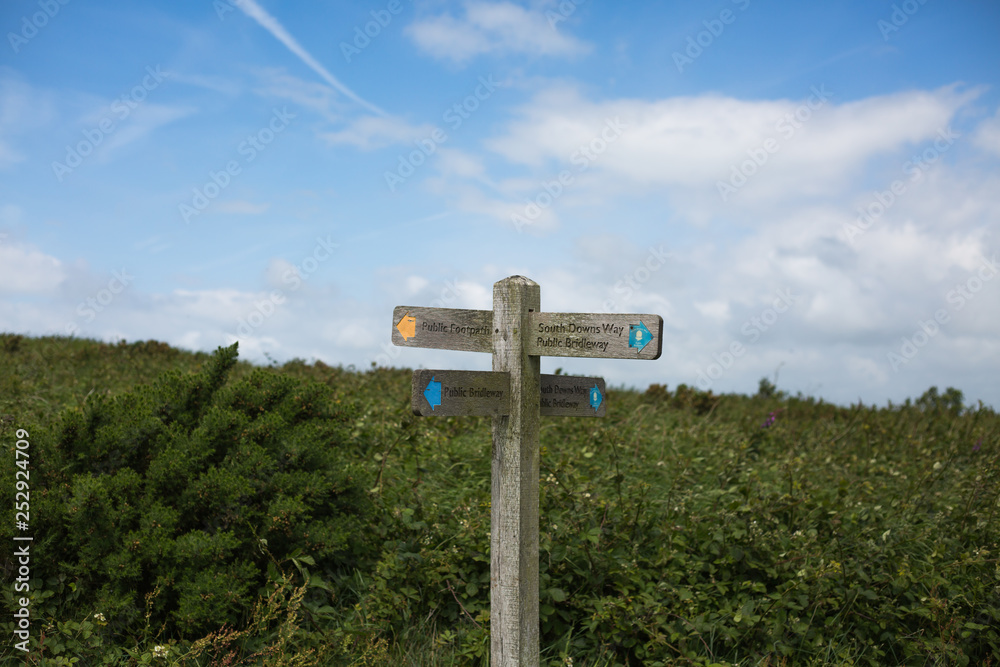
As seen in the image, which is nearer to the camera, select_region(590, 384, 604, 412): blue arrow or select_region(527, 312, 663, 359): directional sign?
select_region(527, 312, 663, 359): directional sign

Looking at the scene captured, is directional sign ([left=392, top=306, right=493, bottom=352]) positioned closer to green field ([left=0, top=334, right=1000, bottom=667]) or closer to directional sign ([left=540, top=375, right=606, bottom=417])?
directional sign ([left=540, top=375, right=606, bottom=417])

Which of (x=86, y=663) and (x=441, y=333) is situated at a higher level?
(x=441, y=333)

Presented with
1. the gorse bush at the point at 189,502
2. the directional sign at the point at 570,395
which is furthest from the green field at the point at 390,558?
the directional sign at the point at 570,395

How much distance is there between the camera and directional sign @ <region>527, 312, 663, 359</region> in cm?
351

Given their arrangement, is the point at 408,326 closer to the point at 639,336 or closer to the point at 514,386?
the point at 514,386

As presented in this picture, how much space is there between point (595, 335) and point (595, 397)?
0.45 metres

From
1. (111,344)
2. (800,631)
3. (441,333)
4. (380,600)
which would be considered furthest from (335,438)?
(111,344)

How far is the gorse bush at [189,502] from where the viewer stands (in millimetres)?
4305

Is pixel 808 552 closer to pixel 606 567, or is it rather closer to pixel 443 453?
pixel 606 567

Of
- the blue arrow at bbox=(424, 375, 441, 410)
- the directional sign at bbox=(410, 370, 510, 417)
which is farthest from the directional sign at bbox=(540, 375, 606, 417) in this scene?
the blue arrow at bbox=(424, 375, 441, 410)

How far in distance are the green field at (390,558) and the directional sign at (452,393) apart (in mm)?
1498

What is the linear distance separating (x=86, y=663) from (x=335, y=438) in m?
2.19

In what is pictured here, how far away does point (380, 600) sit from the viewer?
4.61 meters

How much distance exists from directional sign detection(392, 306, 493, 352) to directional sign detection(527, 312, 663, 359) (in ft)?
0.86
